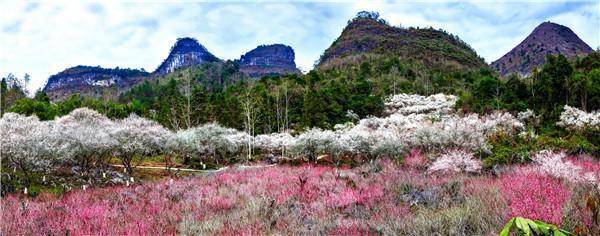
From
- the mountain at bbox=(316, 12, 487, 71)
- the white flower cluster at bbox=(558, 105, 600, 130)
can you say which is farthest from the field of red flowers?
the mountain at bbox=(316, 12, 487, 71)

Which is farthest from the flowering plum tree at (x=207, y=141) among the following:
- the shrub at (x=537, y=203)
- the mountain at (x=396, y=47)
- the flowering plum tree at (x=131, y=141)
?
the mountain at (x=396, y=47)

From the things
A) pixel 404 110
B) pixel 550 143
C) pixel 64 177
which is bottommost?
pixel 64 177

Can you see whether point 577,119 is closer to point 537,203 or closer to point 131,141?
point 537,203

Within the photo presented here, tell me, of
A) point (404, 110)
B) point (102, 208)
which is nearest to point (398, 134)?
point (404, 110)

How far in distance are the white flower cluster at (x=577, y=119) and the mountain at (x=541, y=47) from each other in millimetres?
107016

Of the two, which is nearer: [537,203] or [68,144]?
[537,203]

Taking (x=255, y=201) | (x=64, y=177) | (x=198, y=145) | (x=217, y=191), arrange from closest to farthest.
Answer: (x=255, y=201) → (x=217, y=191) → (x=64, y=177) → (x=198, y=145)

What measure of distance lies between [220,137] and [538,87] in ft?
97.7

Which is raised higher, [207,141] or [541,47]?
[541,47]

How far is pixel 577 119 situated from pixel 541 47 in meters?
135

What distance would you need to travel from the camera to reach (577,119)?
2870 cm

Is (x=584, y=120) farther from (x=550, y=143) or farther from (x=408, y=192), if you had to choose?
(x=408, y=192)

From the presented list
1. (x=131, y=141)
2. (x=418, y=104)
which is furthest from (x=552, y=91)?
(x=131, y=141)

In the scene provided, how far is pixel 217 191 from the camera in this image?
1107 cm
